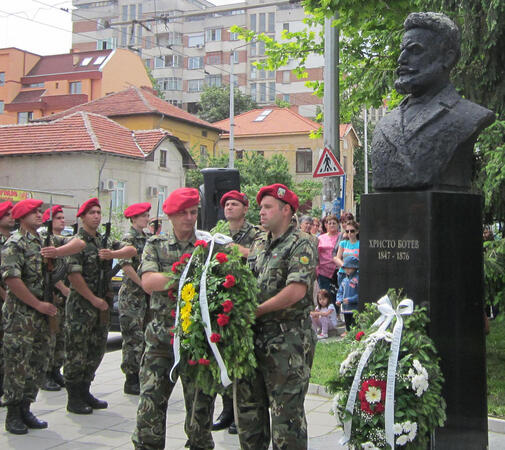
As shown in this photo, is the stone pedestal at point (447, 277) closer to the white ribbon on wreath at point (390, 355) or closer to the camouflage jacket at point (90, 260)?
the white ribbon on wreath at point (390, 355)

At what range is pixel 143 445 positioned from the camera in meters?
4.92

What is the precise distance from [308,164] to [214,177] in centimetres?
4260

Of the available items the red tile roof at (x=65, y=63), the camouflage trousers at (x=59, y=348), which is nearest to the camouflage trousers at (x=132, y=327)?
the camouflage trousers at (x=59, y=348)

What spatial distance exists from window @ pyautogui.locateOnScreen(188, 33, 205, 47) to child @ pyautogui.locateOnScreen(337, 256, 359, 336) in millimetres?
69187

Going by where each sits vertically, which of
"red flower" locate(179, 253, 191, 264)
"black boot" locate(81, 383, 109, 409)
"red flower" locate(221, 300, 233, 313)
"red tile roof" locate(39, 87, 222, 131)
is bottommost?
"black boot" locate(81, 383, 109, 409)

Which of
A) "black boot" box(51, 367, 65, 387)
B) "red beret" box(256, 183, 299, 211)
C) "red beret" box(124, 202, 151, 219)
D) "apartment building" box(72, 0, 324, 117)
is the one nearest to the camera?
"red beret" box(256, 183, 299, 211)

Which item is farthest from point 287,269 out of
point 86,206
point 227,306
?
point 86,206

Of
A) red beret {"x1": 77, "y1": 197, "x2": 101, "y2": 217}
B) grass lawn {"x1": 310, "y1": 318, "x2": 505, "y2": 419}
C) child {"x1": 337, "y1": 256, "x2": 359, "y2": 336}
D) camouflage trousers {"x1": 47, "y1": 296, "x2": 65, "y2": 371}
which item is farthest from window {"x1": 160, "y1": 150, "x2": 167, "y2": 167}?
red beret {"x1": 77, "y1": 197, "x2": 101, "y2": 217}

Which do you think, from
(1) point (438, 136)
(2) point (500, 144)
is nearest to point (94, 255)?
(1) point (438, 136)

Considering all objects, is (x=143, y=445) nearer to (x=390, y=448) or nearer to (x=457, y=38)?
(x=390, y=448)

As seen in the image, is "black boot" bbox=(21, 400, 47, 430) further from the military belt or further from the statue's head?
the statue's head

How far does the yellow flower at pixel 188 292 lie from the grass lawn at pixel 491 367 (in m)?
2.33

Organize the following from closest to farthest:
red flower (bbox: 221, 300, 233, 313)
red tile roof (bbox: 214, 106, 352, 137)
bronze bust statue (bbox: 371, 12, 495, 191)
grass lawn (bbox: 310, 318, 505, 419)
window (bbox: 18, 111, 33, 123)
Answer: red flower (bbox: 221, 300, 233, 313) < bronze bust statue (bbox: 371, 12, 495, 191) < grass lawn (bbox: 310, 318, 505, 419) < red tile roof (bbox: 214, 106, 352, 137) < window (bbox: 18, 111, 33, 123)

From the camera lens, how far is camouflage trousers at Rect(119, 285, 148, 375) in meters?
7.90
